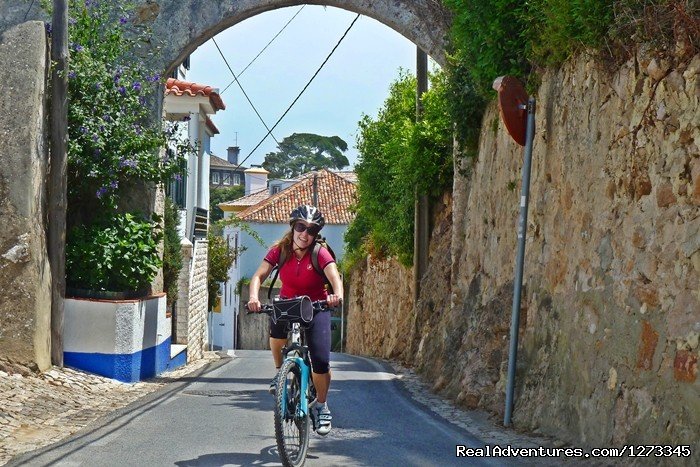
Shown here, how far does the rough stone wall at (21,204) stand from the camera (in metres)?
12.8

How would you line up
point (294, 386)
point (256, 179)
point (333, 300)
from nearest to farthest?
1. point (294, 386)
2. point (333, 300)
3. point (256, 179)

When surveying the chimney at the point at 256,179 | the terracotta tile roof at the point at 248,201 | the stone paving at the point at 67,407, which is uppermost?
the chimney at the point at 256,179

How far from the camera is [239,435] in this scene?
28.6 feet

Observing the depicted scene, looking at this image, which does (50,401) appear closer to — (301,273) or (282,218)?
(301,273)

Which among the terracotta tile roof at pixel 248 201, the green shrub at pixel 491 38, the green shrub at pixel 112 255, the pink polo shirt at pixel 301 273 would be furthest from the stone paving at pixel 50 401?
the terracotta tile roof at pixel 248 201

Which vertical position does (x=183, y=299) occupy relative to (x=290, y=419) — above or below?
above

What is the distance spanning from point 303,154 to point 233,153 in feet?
80.9

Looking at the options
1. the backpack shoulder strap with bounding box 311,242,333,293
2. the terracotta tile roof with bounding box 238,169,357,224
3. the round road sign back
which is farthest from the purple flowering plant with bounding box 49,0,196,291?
the terracotta tile roof with bounding box 238,169,357,224

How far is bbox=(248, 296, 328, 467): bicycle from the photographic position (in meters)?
6.92

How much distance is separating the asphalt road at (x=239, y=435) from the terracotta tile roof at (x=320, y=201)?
41.8 m

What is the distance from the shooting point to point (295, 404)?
285 inches

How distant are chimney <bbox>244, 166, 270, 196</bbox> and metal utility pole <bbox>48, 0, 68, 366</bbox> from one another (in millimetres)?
61851

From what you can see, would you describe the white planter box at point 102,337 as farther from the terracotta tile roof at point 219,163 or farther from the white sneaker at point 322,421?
the terracotta tile roof at point 219,163

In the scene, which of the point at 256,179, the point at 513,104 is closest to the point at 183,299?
the point at 513,104
